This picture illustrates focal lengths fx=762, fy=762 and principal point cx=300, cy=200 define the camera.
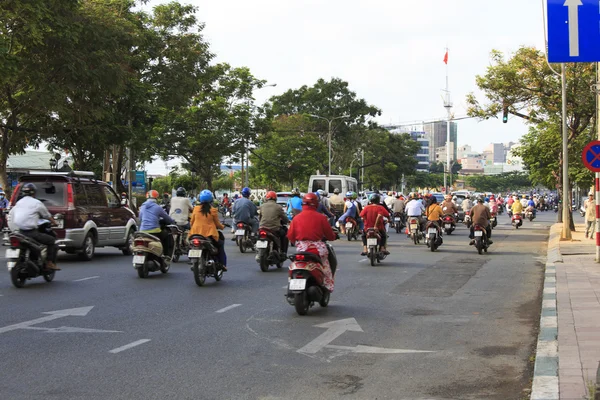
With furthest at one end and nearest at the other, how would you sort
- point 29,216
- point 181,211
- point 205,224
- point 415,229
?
point 415,229
point 181,211
point 205,224
point 29,216

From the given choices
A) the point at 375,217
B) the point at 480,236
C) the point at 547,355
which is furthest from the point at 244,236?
the point at 547,355

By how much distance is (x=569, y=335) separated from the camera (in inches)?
312

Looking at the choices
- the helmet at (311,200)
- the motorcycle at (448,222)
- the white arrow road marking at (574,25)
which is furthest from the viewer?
the motorcycle at (448,222)

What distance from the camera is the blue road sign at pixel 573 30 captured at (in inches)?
515

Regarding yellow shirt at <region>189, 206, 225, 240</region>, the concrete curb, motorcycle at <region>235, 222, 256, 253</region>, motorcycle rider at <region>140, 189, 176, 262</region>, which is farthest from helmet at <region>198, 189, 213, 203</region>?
motorcycle at <region>235, 222, 256, 253</region>

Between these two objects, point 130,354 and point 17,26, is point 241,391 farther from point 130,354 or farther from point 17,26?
point 17,26

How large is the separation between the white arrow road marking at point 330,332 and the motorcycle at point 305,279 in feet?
1.86

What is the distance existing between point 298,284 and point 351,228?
17441 mm

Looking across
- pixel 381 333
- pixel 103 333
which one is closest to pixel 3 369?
pixel 103 333

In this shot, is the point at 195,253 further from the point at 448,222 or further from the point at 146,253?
the point at 448,222

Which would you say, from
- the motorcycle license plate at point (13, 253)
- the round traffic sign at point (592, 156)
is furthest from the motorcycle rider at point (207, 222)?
the round traffic sign at point (592, 156)

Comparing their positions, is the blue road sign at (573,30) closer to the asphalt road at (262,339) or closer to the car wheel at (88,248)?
the asphalt road at (262,339)

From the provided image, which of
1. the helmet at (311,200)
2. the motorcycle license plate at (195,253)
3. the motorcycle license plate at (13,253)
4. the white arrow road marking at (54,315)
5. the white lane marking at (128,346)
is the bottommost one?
the white lane marking at (128,346)

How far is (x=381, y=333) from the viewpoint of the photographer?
8680 millimetres
